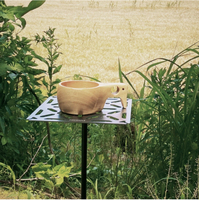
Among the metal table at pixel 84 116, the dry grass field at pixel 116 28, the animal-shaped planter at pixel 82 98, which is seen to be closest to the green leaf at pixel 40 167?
the metal table at pixel 84 116

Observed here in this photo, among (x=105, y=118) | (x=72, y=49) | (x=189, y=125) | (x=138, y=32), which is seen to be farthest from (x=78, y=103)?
(x=138, y=32)

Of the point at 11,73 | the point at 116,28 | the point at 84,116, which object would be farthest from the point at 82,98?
the point at 116,28

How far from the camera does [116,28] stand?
5.51m

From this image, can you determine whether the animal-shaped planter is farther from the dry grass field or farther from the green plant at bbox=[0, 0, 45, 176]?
the dry grass field

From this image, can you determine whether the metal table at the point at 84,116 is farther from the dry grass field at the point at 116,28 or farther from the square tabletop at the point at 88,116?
the dry grass field at the point at 116,28

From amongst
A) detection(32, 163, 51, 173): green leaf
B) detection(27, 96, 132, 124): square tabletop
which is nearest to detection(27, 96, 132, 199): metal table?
detection(27, 96, 132, 124): square tabletop

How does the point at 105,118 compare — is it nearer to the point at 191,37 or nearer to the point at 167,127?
the point at 167,127

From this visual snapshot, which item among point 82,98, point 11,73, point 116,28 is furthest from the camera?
point 116,28

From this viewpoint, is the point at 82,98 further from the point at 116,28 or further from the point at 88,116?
the point at 116,28

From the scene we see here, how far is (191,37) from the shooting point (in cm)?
512

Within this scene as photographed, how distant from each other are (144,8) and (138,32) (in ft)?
2.42

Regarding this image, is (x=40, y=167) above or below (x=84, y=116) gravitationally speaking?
below

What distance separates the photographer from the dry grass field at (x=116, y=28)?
4.51m

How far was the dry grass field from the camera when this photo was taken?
14.8 ft
